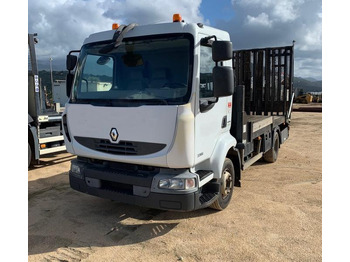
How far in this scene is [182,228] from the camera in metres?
3.67

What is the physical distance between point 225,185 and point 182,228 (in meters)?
0.84

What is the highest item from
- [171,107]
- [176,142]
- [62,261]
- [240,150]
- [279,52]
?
[279,52]

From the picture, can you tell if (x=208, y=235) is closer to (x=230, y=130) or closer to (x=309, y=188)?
(x=230, y=130)

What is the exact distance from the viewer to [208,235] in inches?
136

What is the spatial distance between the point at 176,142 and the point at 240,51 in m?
4.04

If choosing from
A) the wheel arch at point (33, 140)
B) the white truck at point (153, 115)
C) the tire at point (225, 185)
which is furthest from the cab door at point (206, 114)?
the wheel arch at point (33, 140)

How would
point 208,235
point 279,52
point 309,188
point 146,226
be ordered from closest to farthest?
point 208,235 → point 146,226 → point 309,188 → point 279,52

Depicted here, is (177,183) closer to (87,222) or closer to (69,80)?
(87,222)

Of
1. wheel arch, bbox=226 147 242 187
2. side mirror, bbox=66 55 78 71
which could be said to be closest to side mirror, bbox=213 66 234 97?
wheel arch, bbox=226 147 242 187

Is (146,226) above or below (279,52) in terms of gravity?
below

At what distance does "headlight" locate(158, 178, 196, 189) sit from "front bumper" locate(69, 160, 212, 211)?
0.06 m

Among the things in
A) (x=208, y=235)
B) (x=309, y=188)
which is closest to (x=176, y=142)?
(x=208, y=235)

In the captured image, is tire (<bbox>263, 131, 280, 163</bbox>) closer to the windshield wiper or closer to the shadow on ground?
the shadow on ground

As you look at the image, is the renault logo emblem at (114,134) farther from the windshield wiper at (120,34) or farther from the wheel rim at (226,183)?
the wheel rim at (226,183)
